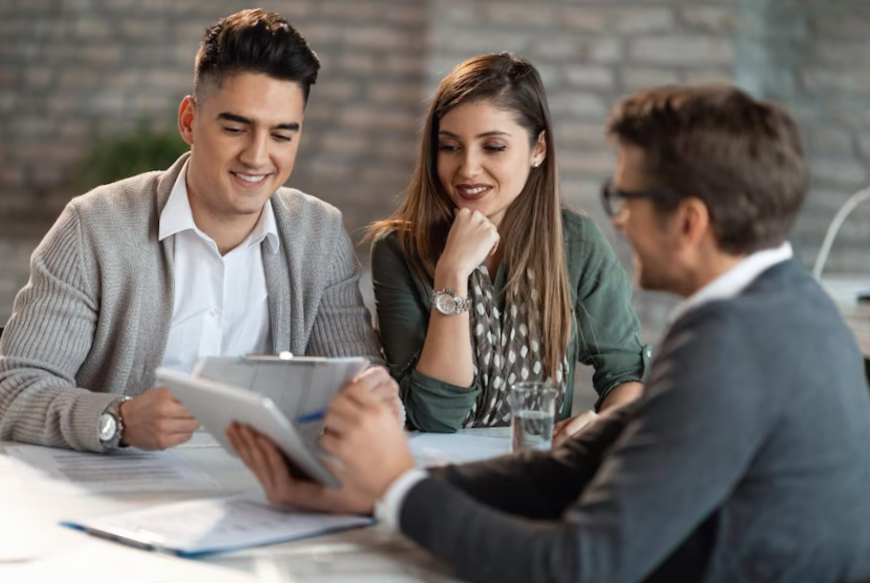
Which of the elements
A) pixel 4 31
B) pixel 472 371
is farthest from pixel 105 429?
pixel 4 31

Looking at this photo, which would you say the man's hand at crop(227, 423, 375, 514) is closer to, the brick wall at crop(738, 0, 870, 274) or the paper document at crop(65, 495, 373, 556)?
the paper document at crop(65, 495, 373, 556)

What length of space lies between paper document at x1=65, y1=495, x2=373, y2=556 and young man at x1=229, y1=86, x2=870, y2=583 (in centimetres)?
15

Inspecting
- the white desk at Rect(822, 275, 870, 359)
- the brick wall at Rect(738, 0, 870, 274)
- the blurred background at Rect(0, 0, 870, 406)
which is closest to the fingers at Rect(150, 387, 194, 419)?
the white desk at Rect(822, 275, 870, 359)

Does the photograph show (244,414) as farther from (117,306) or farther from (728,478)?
(117,306)

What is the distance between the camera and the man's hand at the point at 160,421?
1.57 metres

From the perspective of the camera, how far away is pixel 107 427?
1.63m

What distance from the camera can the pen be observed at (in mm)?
1418

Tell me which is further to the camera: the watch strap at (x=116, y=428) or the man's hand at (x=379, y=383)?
the watch strap at (x=116, y=428)

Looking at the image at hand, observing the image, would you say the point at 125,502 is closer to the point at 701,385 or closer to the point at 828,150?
the point at 701,385

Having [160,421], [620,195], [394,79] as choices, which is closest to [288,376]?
[160,421]

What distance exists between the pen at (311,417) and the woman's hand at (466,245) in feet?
2.11

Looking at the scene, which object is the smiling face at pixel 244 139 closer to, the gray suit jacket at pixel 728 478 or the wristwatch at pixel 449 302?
the wristwatch at pixel 449 302

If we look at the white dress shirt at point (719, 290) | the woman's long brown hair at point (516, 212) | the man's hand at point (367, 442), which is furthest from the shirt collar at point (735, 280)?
the woman's long brown hair at point (516, 212)

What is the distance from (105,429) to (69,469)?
86 millimetres
